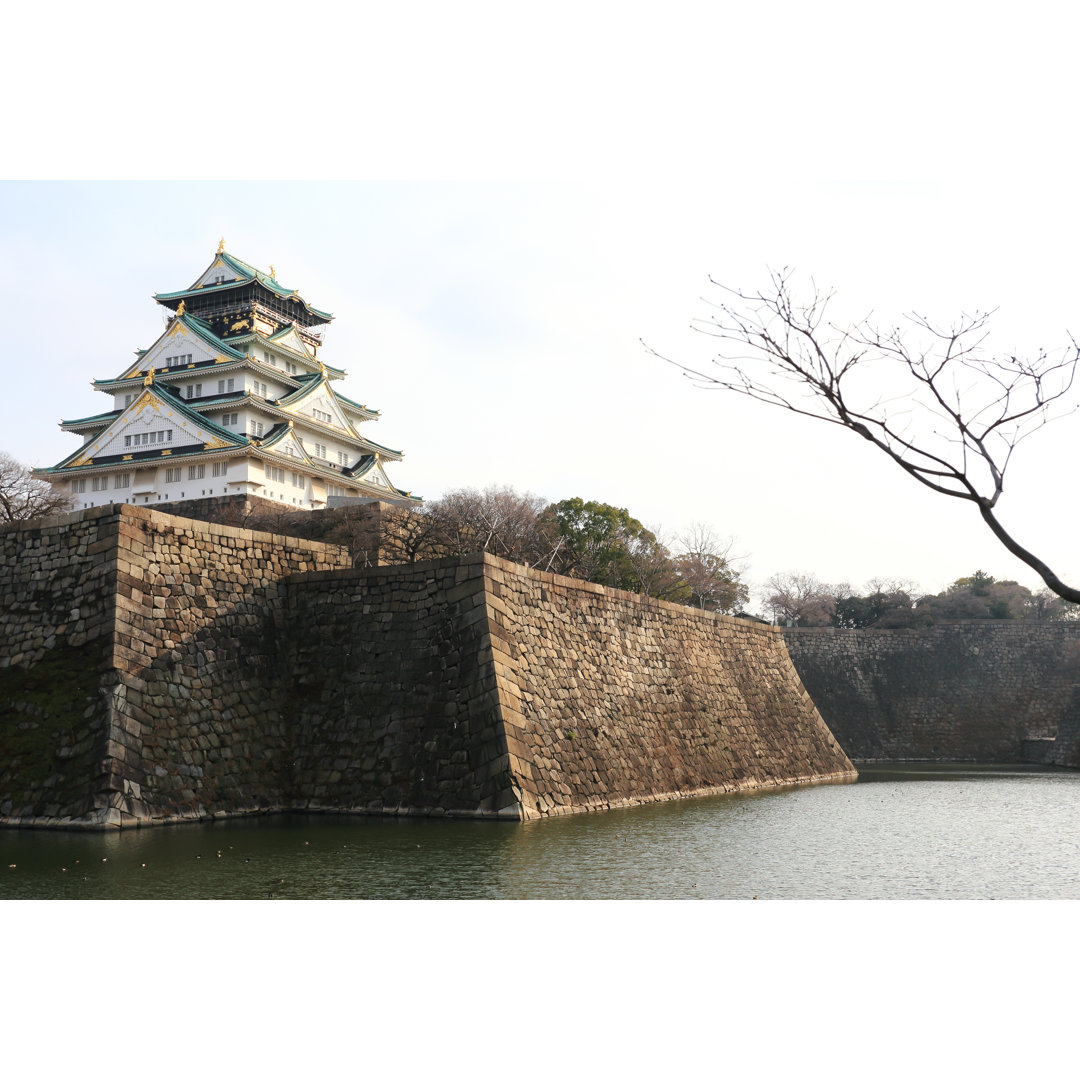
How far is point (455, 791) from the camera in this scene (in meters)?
11.0

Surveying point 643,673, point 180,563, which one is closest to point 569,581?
point 643,673

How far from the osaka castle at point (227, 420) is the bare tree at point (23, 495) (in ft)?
5.51

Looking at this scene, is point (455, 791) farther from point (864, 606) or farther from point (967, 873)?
point (864, 606)

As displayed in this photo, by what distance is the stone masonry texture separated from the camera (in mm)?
10211

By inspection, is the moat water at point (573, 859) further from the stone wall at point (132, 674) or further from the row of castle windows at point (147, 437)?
the row of castle windows at point (147, 437)

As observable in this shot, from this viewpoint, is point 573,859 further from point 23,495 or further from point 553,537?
point 23,495

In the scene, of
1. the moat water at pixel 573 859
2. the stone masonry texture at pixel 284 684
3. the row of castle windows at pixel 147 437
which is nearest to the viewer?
the moat water at pixel 573 859

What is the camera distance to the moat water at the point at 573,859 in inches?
263

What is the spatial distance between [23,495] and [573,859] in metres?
25.5

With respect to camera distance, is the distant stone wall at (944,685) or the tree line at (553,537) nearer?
the tree line at (553,537)

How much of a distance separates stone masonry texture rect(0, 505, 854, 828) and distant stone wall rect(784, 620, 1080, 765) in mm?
22276

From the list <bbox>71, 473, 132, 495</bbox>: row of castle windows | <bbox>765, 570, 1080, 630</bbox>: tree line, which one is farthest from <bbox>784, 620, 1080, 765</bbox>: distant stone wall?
<bbox>71, 473, 132, 495</bbox>: row of castle windows

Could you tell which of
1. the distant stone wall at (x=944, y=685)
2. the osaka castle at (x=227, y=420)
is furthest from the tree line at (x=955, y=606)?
the osaka castle at (x=227, y=420)

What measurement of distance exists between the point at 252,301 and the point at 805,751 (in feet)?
87.4
